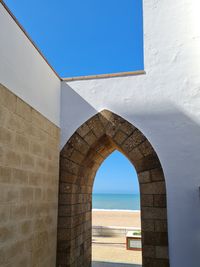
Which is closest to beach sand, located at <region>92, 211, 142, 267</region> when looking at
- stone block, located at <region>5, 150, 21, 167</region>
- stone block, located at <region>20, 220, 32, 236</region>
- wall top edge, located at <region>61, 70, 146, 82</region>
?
stone block, located at <region>20, 220, 32, 236</region>

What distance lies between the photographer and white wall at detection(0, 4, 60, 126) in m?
2.06

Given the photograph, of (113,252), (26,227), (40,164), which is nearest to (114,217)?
(113,252)

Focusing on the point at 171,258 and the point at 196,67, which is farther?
the point at 196,67

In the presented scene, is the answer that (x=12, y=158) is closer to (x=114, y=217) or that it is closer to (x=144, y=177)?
(x=144, y=177)

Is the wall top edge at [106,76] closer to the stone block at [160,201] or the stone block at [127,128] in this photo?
the stone block at [127,128]

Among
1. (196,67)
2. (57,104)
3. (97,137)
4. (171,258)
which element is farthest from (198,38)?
(171,258)

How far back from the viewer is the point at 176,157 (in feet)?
9.39

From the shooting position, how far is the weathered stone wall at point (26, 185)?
6.40 feet

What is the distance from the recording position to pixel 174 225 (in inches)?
107

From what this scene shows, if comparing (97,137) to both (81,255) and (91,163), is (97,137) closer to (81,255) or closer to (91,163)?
(91,163)

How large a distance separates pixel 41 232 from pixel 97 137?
130 cm

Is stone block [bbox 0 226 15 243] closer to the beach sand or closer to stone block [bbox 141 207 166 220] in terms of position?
stone block [bbox 141 207 166 220]

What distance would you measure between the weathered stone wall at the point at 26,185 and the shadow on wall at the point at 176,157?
618mm

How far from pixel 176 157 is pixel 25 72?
6.23 feet
